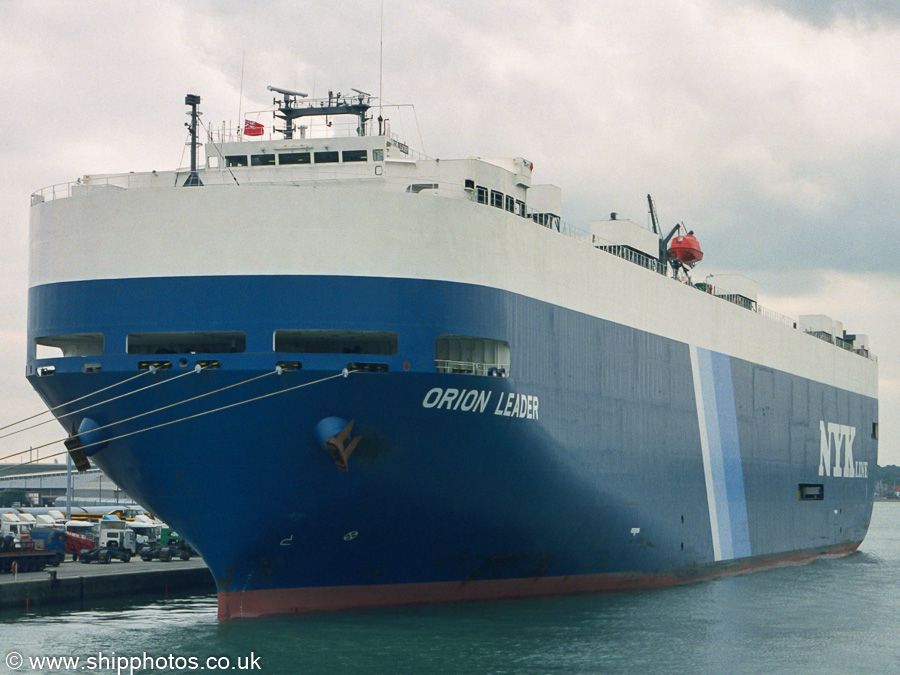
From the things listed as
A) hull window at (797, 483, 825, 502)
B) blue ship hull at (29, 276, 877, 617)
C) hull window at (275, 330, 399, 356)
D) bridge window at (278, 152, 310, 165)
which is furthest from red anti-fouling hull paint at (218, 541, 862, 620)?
hull window at (797, 483, 825, 502)

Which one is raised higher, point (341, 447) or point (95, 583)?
point (341, 447)

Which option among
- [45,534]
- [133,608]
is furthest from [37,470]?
[133,608]

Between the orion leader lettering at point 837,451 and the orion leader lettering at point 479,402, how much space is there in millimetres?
21915

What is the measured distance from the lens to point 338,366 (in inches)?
779

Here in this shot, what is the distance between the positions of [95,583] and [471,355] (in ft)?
43.2

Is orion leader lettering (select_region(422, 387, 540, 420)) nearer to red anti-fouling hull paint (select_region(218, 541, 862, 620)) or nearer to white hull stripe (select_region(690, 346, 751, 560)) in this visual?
red anti-fouling hull paint (select_region(218, 541, 862, 620))

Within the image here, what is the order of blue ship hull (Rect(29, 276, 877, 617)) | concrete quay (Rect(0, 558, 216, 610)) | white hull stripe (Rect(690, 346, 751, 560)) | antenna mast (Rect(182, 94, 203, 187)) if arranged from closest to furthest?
blue ship hull (Rect(29, 276, 877, 617)), antenna mast (Rect(182, 94, 203, 187)), concrete quay (Rect(0, 558, 216, 610)), white hull stripe (Rect(690, 346, 751, 560))

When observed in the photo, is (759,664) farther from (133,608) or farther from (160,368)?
(133,608)

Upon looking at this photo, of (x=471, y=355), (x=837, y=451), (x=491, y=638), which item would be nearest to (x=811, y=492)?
(x=837, y=451)

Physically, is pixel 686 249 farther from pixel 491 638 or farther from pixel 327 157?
pixel 491 638

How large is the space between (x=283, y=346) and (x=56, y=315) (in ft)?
14.2

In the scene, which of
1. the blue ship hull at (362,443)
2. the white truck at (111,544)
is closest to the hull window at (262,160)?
the blue ship hull at (362,443)

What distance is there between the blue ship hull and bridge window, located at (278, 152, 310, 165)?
5369mm

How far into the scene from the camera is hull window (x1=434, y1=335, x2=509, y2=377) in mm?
21422
